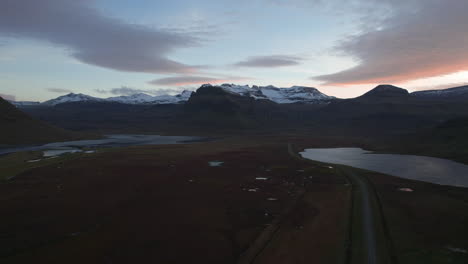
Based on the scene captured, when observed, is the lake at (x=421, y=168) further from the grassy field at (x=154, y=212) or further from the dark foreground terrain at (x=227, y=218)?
the grassy field at (x=154, y=212)

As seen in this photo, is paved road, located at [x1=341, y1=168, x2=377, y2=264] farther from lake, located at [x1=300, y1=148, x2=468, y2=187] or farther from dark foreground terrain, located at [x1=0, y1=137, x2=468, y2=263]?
lake, located at [x1=300, y1=148, x2=468, y2=187]

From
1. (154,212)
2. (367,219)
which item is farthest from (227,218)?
(367,219)

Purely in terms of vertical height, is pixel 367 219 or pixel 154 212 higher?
pixel 367 219

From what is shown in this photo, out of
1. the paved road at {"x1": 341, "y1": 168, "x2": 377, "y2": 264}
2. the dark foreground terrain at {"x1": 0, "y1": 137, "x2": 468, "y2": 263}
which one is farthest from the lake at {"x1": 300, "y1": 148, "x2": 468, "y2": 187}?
the paved road at {"x1": 341, "y1": 168, "x2": 377, "y2": 264}

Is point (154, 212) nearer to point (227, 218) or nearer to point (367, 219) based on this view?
point (227, 218)

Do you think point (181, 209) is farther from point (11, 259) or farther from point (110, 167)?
point (110, 167)

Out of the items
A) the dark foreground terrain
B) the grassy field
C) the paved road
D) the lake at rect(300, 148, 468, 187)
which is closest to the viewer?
the paved road
